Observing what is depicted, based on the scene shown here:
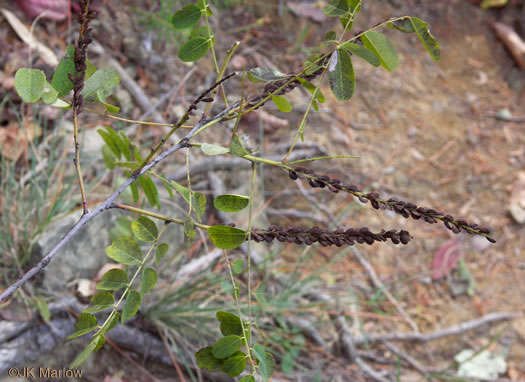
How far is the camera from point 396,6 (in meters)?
3.44

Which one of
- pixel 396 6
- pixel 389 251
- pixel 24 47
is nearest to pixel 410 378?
pixel 389 251

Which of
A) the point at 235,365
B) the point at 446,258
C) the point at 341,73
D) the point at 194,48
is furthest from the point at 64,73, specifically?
the point at 446,258

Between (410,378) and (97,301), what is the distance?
1.52 m

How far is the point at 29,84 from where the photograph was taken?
723 mm

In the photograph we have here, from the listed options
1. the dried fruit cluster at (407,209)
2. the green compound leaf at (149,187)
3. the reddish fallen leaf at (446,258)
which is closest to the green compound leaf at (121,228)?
the green compound leaf at (149,187)

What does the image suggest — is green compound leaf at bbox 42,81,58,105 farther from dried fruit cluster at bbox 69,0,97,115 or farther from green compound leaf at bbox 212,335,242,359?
green compound leaf at bbox 212,335,242,359

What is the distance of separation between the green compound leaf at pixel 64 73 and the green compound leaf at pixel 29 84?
30 mm

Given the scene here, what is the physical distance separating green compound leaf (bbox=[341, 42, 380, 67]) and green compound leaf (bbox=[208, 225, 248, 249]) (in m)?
0.36

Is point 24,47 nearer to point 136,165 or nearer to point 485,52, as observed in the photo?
point 136,165

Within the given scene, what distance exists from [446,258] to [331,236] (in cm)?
200

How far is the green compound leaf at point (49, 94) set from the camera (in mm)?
739

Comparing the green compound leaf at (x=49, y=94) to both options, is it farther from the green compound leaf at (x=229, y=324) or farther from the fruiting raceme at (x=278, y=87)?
the green compound leaf at (x=229, y=324)

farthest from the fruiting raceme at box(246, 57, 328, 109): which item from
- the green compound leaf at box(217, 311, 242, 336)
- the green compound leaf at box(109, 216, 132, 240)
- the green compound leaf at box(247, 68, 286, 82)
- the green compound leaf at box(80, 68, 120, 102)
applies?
the green compound leaf at box(109, 216, 132, 240)

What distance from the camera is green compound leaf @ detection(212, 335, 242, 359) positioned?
2.48ft
